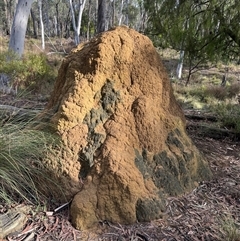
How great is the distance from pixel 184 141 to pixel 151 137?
0.46 metres

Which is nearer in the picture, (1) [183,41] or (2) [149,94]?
(2) [149,94]

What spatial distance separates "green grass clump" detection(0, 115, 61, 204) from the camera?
93.9 inches

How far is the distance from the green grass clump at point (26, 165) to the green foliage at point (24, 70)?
19.9 ft

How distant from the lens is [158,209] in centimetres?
247

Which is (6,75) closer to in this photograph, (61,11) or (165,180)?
(165,180)

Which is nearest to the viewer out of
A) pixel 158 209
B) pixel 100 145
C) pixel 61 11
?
pixel 158 209

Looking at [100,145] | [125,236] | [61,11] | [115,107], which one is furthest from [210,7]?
[61,11]

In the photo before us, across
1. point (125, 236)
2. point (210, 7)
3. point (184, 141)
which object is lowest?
point (125, 236)

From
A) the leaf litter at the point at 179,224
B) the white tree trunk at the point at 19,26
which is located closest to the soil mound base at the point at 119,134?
the leaf litter at the point at 179,224

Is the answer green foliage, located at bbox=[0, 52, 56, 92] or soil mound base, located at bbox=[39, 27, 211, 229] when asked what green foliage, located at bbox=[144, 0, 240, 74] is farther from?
green foliage, located at bbox=[0, 52, 56, 92]

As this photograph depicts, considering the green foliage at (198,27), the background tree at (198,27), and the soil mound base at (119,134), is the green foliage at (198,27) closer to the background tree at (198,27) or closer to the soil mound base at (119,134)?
the background tree at (198,27)

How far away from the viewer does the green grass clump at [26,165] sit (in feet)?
7.82

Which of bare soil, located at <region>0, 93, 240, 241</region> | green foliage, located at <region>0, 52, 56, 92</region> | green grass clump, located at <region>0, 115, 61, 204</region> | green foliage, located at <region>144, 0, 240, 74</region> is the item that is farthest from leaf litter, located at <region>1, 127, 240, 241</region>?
green foliage, located at <region>0, 52, 56, 92</region>

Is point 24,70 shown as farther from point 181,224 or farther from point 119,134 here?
point 181,224
